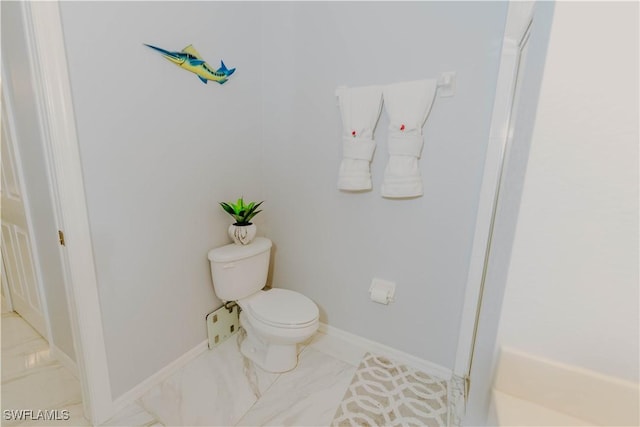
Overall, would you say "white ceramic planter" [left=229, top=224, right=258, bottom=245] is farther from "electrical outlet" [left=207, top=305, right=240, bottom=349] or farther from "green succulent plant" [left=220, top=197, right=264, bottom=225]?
"electrical outlet" [left=207, top=305, right=240, bottom=349]

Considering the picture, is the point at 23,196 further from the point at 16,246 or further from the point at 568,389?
the point at 568,389

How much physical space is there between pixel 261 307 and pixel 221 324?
1.34 ft

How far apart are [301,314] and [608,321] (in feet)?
4.17

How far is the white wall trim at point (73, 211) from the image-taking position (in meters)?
0.96

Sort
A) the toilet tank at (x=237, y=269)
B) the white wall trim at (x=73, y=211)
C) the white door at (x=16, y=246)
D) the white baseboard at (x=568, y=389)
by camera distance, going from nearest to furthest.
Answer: the white baseboard at (x=568, y=389) → the white wall trim at (x=73, y=211) → the white door at (x=16, y=246) → the toilet tank at (x=237, y=269)

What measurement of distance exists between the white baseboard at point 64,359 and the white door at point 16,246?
0.18m

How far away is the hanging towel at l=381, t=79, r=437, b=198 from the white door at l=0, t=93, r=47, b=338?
6.05 ft

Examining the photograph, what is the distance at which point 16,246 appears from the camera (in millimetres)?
1726

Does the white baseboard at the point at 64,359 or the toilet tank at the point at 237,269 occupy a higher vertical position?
the toilet tank at the point at 237,269

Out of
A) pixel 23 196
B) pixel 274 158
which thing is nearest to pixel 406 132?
pixel 274 158

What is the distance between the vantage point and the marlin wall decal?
1337mm

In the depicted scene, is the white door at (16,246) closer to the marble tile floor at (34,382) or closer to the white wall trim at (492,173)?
the marble tile floor at (34,382)

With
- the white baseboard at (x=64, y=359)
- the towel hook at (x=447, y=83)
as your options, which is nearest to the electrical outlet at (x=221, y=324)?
the white baseboard at (x=64, y=359)

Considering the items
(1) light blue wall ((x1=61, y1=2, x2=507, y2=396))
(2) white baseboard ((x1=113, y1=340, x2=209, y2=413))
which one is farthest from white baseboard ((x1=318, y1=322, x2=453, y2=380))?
(2) white baseboard ((x1=113, y1=340, x2=209, y2=413))
